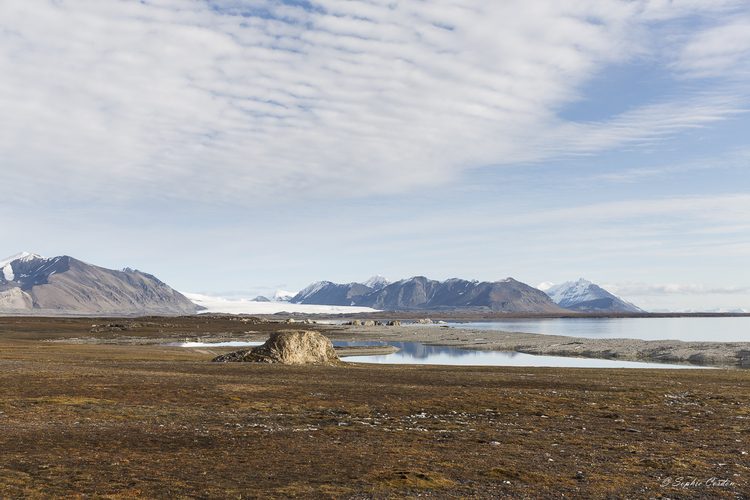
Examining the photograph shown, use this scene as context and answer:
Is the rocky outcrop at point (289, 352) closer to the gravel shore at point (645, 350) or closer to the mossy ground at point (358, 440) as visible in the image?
the mossy ground at point (358, 440)

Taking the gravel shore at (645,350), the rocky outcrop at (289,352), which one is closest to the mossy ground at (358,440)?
the rocky outcrop at (289,352)

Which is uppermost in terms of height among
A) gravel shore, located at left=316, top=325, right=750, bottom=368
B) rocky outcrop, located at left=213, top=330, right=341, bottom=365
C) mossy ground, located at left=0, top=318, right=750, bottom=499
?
mossy ground, located at left=0, top=318, right=750, bottom=499

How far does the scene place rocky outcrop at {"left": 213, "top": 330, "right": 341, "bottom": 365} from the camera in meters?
45.6

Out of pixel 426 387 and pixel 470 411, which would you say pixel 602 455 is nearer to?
pixel 470 411

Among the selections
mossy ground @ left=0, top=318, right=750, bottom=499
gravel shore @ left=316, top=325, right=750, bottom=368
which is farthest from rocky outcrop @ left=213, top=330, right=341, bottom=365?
gravel shore @ left=316, top=325, right=750, bottom=368

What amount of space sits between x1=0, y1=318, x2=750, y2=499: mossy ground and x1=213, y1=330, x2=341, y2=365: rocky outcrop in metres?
18.5

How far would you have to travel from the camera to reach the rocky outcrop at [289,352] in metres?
45.6

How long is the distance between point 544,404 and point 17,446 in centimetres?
1931

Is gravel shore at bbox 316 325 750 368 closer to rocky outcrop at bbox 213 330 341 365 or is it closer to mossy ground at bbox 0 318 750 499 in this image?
rocky outcrop at bbox 213 330 341 365

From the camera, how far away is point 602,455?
1333 cm

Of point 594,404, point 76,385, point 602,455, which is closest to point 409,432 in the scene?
point 602,455

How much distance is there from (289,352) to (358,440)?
32358 millimetres

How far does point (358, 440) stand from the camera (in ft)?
49.2

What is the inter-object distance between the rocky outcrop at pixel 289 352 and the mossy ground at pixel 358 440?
18.5m
